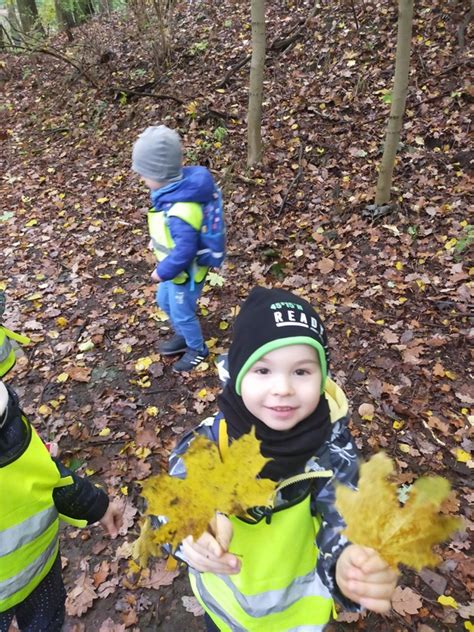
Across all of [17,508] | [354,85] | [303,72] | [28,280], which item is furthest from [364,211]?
[17,508]

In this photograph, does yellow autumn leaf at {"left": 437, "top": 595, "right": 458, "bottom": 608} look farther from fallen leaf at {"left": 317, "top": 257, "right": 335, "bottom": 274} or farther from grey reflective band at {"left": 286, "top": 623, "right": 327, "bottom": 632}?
fallen leaf at {"left": 317, "top": 257, "right": 335, "bottom": 274}

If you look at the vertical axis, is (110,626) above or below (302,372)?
below

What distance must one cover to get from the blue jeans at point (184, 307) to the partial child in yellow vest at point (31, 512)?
209 centimetres

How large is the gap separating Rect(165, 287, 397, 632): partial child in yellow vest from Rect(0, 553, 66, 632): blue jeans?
841mm

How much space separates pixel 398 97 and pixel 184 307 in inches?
131

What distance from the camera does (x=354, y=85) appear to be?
720 cm

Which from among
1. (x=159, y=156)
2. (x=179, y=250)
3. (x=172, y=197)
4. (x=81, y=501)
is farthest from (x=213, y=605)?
(x=159, y=156)

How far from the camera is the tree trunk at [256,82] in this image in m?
5.57

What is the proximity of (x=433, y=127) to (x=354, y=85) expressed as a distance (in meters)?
1.77

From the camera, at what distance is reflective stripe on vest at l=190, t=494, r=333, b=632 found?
1557 mm

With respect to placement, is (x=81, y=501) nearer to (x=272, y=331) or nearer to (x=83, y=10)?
(x=272, y=331)

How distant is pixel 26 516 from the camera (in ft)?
5.25

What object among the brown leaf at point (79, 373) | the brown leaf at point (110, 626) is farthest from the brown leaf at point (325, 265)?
the brown leaf at point (110, 626)

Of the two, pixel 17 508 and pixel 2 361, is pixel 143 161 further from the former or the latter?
pixel 17 508
